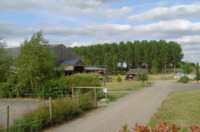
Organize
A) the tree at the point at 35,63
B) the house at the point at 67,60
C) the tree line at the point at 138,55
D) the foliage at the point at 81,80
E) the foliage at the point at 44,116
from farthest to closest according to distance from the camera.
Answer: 1. the tree line at the point at 138,55
2. the house at the point at 67,60
3. the tree at the point at 35,63
4. the foliage at the point at 81,80
5. the foliage at the point at 44,116

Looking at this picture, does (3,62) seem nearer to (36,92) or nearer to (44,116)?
(36,92)

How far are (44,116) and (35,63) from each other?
31.9ft

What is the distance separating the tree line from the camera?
3366 inches

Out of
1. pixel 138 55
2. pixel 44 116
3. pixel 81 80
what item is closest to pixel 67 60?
pixel 81 80

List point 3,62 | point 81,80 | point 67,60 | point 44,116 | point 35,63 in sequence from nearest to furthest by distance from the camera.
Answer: point 44,116
point 81,80
point 35,63
point 3,62
point 67,60

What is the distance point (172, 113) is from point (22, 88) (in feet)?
Result: 41.6

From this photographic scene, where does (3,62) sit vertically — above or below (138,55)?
below

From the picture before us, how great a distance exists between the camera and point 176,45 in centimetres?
8769

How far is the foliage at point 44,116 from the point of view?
312 inches

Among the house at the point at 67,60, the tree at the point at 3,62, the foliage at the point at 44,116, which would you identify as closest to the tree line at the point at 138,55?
the house at the point at 67,60

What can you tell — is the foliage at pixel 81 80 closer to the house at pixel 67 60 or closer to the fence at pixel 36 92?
the fence at pixel 36 92

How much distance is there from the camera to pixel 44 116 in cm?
885

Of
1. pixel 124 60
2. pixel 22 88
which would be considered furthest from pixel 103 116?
pixel 124 60

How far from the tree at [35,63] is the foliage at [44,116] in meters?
7.75
